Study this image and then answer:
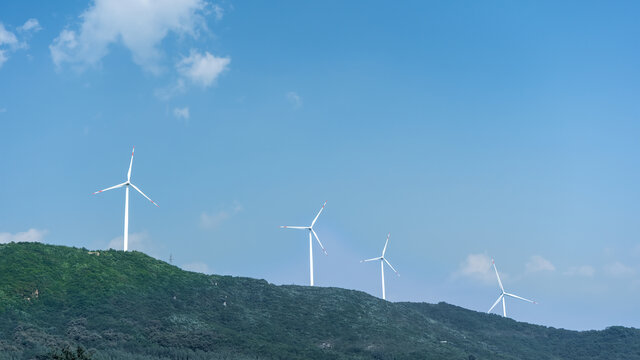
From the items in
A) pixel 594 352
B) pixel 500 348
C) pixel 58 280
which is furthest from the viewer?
pixel 594 352

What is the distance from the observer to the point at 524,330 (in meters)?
152

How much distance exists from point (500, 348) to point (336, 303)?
36.8m

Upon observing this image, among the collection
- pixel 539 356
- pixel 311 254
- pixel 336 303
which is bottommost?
pixel 539 356

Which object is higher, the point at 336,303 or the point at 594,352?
A: the point at 336,303

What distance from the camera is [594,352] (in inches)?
5458

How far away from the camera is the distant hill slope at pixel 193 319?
8131 centimetres

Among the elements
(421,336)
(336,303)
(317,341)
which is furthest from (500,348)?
(317,341)

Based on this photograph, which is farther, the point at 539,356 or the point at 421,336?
the point at 539,356

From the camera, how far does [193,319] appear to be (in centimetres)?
9506

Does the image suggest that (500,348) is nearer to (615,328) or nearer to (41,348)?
(615,328)

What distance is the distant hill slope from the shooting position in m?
81.3

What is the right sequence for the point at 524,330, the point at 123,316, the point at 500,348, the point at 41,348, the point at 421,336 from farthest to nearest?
the point at 524,330 < the point at 500,348 < the point at 421,336 < the point at 123,316 < the point at 41,348

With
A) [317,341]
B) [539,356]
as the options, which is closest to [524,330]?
[539,356]

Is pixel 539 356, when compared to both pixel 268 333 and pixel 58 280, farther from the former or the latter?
pixel 58 280
